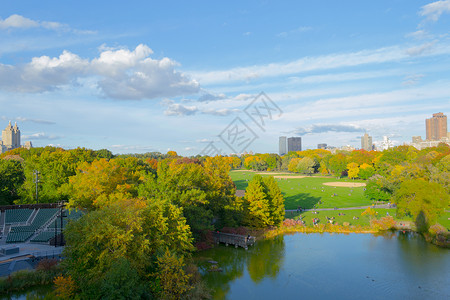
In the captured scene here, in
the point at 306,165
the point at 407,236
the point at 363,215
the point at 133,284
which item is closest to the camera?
the point at 133,284

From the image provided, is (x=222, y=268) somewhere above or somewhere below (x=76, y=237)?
below

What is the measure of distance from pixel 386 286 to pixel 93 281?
21679mm

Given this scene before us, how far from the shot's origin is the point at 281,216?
44.6 metres

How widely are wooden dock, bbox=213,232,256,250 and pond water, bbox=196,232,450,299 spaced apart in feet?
2.59

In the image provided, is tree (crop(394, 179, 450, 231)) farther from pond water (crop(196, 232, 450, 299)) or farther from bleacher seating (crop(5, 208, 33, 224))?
bleacher seating (crop(5, 208, 33, 224))

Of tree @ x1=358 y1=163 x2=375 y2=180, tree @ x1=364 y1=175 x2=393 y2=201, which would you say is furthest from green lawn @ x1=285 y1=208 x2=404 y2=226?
tree @ x1=358 y1=163 x2=375 y2=180

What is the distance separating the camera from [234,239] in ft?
123

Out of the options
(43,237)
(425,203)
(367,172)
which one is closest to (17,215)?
(43,237)

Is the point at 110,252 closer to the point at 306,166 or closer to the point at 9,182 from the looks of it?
the point at 9,182

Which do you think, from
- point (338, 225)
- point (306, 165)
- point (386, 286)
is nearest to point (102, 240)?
point (386, 286)

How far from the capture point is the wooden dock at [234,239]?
36.8 m

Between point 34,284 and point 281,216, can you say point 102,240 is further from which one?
point 281,216

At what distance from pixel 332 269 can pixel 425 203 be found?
21.0 metres

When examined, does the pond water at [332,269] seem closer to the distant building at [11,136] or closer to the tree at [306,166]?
the tree at [306,166]
